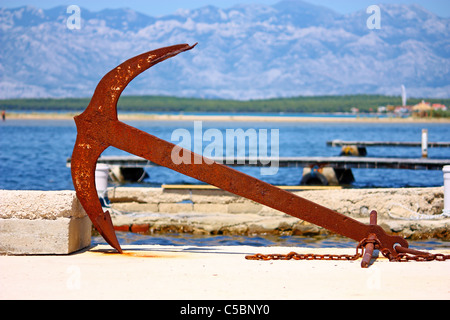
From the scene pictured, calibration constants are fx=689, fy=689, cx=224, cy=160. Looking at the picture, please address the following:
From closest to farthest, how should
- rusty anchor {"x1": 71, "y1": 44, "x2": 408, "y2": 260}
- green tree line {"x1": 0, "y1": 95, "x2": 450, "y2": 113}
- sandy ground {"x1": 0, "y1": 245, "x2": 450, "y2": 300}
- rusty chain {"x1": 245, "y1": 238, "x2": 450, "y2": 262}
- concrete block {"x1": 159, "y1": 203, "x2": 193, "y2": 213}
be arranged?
sandy ground {"x1": 0, "y1": 245, "x2": 450, "y2": 300} → rusty anchor {"x1": 71, "y1": 44, "x2": 408, "y2": 260} → rusty chain {"x1": 245, "y1": 238, "x2": 450, "y2": 262} → concrete block {"x1": 159, "y1": 203, "x2": 193, "y2": 213} → green tree line {"x1": 0, "y1": 95, "x2": 450, "y2": 113}

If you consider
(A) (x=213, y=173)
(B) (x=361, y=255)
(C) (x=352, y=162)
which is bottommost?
(B) (x=361, y=255)

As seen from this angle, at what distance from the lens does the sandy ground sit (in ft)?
13.6

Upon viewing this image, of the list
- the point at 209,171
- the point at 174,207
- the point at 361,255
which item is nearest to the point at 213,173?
the point at 209,171

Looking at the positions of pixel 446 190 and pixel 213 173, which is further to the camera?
pixel 446 190

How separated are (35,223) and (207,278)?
159 cm

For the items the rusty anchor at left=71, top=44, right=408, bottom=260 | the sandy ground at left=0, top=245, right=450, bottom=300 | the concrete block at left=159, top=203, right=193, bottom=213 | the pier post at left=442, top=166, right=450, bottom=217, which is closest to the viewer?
the sandy ground at left=0, top=245, right=450, bottom=300

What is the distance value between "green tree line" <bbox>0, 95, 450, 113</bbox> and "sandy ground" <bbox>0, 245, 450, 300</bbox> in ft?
465

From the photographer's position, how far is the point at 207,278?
15.0ft

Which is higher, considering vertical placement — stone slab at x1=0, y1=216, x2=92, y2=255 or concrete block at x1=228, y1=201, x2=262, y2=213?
stone slab at x1=0, y1=216, x2=92, y2=255

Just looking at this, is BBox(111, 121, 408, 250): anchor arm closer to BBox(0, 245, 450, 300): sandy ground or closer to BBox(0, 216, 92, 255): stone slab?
BBox(0, 245, 450, 300): sandy ground

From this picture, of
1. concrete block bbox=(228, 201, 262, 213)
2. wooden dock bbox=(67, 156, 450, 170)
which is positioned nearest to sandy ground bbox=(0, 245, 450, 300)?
concrete block bbox=(228, 201, 262, 213)

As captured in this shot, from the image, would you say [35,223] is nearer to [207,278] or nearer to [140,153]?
[140,153]
